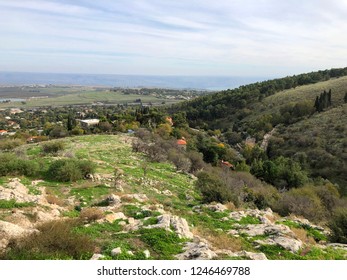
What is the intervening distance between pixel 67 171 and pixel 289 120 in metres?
64.8

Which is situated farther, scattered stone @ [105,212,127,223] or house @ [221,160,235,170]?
house @ [221,160,235,170]

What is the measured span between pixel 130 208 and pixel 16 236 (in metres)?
5.91

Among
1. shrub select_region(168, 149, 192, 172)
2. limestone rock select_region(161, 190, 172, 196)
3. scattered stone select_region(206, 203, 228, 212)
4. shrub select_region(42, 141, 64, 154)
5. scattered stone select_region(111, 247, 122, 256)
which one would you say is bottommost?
shrub select_region(168, 149, 192, 172)

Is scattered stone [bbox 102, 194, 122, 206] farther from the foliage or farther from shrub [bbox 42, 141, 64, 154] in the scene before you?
shrub [bbox 42, 141, 64, 154]

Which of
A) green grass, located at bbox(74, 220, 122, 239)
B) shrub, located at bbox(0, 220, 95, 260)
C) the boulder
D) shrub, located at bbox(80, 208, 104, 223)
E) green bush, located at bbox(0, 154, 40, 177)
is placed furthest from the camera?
green bush, located at bbox(0, 154, 40, 177)

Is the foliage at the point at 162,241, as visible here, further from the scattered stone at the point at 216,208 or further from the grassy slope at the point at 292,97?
the grassy slope at the point at 292,97

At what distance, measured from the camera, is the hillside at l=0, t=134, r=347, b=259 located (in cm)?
805

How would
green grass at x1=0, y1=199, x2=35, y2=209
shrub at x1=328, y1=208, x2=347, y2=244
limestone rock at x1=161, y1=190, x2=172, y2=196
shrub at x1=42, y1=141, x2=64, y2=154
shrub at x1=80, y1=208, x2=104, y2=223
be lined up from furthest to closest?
shrub at x1=42, y1=141, x2=64, y2=154
limestone rock at x1=161, y1=190, x2=172, y2=196
shrub at x1=328, y1=208, x2=347, y2=244
green grass at x1=0, y1=199, x2=35, y2=209
shrub at x1=80, y1=208, x2=104, y2=223

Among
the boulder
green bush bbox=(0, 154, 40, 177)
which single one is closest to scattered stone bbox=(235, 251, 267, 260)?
the boulder

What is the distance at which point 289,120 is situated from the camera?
73.2 meters

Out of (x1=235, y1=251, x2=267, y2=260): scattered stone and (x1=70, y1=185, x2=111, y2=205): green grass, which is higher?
(x1=235, y1=251, x2=267, y2=260): scattered stone

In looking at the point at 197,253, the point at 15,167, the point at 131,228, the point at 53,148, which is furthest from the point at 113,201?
the point at 53,148
